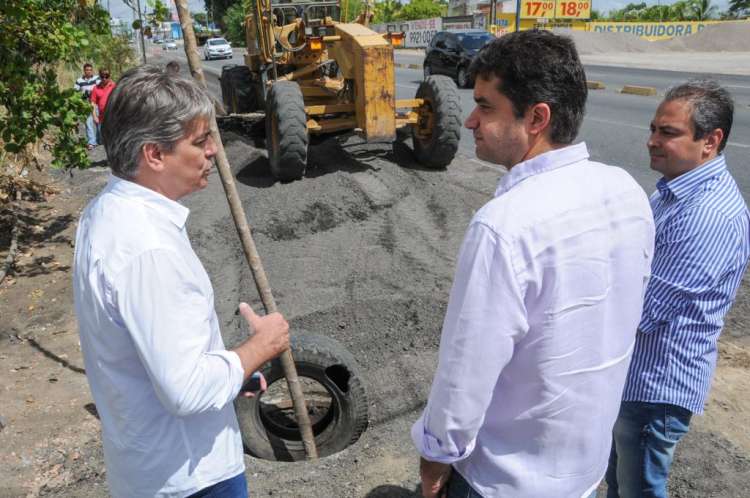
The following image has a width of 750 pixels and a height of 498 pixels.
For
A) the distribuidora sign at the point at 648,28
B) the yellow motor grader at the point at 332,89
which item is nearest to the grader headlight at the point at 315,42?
the yellow motor grader at the point at 332,89

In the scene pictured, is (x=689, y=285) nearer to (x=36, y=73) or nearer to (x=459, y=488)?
(x=459, y=488)

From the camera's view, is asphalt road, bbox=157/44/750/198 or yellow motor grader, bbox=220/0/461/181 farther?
asphalt road, bbox=157/44/750/198

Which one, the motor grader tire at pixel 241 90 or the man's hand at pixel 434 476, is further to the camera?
the motor grader tire at pixel 241 90

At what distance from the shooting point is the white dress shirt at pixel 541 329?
4.87 ft

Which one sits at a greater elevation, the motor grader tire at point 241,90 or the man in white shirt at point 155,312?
the man in white shirt at point 155,312

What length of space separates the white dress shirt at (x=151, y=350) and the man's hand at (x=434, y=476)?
1.83 feet

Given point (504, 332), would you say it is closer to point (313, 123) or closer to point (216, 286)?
point (216, 286)

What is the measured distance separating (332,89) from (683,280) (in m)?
8.71

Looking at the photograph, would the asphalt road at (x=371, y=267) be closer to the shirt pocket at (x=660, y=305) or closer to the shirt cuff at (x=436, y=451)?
the shirt pocket at (x=660, y=305)

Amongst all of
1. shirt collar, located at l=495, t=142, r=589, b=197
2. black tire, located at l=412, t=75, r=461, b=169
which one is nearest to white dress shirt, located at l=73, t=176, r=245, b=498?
shirt collar, located at l=495, t=142, r=589, b=197

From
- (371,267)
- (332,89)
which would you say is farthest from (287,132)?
(371,267)

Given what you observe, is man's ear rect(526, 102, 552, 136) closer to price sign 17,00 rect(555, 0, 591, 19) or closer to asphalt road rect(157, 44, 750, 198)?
asphalt road rect(157, 44, 750, 198)

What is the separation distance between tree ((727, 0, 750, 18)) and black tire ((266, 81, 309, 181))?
71.8 m

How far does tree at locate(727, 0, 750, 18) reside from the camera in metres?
65.8
